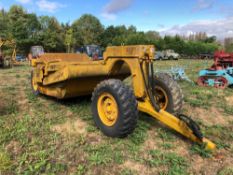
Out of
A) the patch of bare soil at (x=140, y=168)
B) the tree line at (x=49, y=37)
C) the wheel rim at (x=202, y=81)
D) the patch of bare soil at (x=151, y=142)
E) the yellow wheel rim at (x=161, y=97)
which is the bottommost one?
the patch of bare soil at (x=140, y=168)

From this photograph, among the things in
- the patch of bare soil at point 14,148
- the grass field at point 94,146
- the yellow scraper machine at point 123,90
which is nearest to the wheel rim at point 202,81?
the grass field at point 94,146

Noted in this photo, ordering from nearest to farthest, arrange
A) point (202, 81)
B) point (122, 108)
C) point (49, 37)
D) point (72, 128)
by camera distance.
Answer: point (122, 108), point (72, 128), point (202, 81), point (49, 37)

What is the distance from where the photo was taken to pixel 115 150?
367 cm

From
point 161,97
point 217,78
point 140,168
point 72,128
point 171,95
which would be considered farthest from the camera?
point 217,78

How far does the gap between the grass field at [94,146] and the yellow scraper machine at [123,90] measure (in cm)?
24

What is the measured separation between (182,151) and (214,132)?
1.01 m

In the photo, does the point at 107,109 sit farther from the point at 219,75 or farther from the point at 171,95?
the point at 219,75

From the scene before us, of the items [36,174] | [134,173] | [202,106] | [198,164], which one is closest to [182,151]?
[198,164]

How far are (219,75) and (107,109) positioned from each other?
566cm

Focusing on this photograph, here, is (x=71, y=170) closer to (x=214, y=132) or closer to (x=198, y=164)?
(x=198, y=164)

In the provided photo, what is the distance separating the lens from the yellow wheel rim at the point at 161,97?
4696 millimetres

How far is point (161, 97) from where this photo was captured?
4.82 meters

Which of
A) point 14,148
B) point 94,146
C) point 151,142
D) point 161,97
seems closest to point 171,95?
point 161,97

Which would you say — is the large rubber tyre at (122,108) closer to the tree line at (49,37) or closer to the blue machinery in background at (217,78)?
the blue machinery in background at (217,78)
